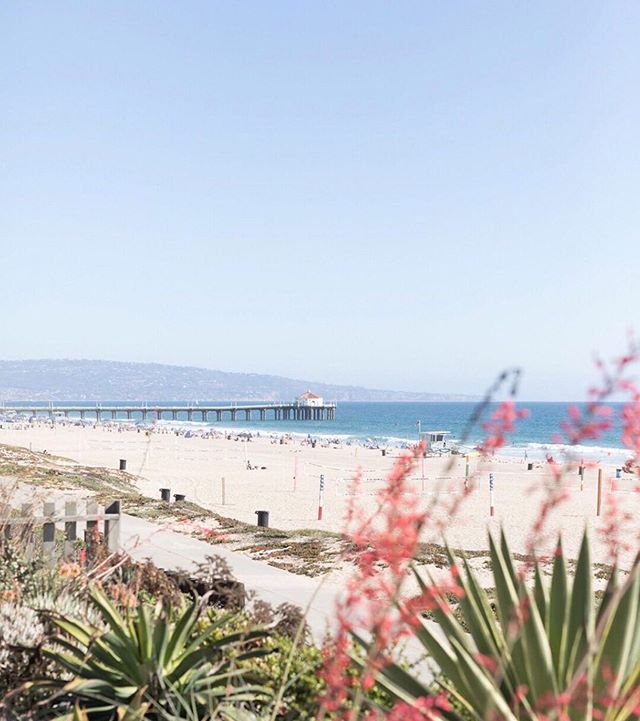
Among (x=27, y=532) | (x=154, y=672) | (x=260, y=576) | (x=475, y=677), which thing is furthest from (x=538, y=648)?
(x=260, y=576)

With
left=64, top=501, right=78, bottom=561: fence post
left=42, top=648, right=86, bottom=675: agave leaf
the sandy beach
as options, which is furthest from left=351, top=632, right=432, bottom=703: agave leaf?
left=64, top=501, right=78, bottom=561: fence post

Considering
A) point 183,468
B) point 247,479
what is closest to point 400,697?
point 247,479

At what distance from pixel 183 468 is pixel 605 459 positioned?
3503 centimetres

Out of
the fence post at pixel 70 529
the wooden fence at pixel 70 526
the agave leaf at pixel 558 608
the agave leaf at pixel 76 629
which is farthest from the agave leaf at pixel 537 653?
the fence post at pixel 70 529

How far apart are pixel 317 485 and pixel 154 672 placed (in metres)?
32.5

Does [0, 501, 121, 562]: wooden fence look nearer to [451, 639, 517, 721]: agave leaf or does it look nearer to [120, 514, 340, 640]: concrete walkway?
[120, 514, 340, 640]: concrete walkway

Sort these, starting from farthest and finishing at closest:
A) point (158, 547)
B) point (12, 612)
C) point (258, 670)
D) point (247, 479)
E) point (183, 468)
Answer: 1. point (183, 468)
2. point (247, 479)
3. point (158, 547)
4. point (12, 612)
5. point (258, 670)

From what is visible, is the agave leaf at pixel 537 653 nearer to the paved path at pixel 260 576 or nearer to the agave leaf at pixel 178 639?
the agave leaf at pixel 178 639

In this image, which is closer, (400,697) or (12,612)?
(400,697)

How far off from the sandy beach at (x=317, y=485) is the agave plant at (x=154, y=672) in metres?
1.04

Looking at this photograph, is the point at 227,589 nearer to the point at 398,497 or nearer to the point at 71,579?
the point at 71,579

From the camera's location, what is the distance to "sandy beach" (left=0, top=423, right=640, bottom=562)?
21562 mm

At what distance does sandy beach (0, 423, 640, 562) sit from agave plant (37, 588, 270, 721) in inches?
40.9

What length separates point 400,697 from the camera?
323cm
